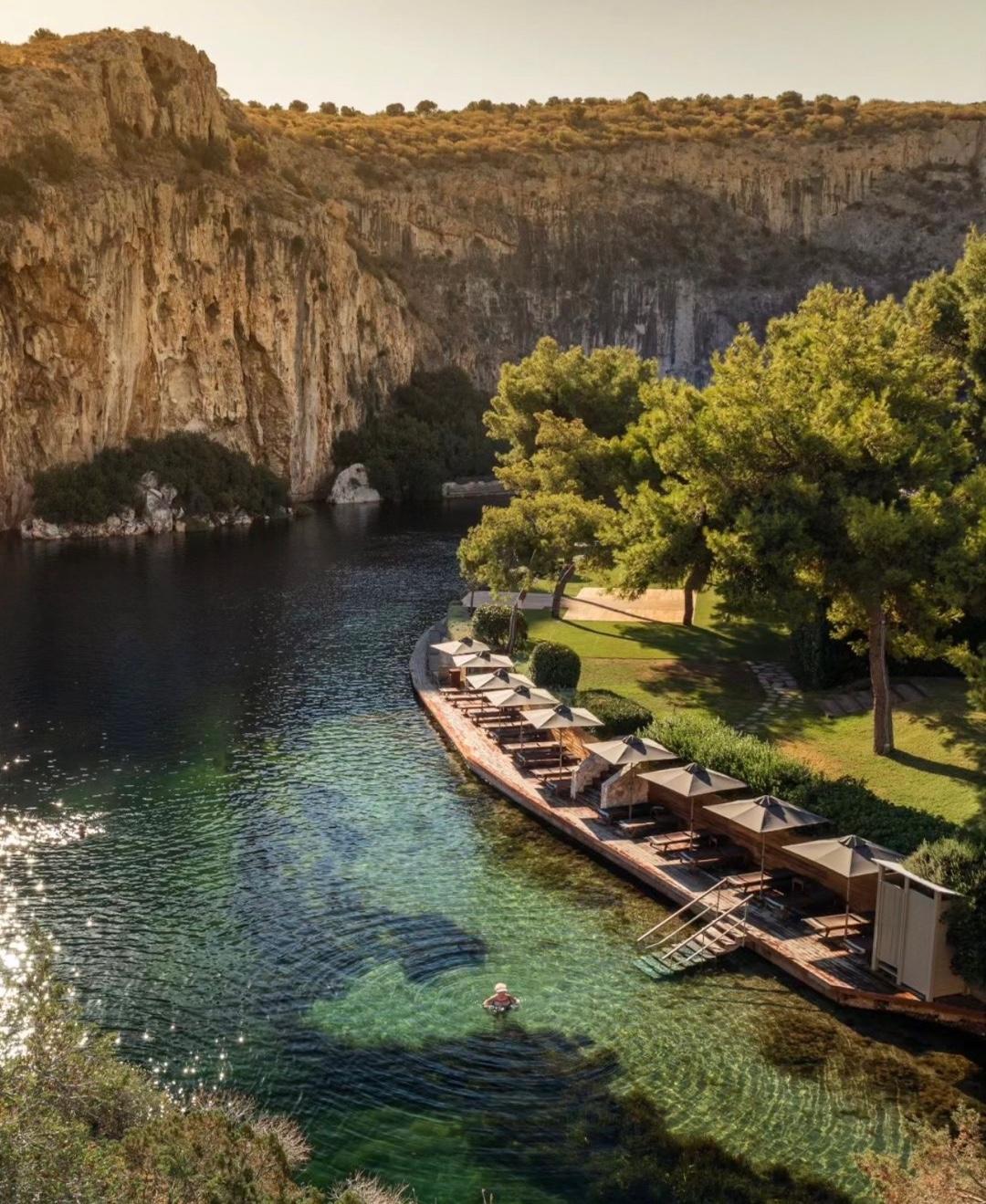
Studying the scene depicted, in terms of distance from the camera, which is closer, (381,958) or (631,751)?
(381,958)

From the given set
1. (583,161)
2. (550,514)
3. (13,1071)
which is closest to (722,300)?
(583,161)

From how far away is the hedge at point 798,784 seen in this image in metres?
23.2

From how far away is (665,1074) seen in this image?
18.2 meters

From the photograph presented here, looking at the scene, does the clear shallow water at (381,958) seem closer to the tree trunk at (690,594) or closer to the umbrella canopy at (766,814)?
the umbrella canopy at (766,814)

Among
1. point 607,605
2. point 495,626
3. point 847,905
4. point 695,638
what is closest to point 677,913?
point 847,905

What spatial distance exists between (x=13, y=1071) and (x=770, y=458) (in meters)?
24.1

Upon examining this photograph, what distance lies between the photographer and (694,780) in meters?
26.3

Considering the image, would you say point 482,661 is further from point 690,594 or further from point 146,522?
point 146,522

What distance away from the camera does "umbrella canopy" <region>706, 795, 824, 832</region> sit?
23.9m

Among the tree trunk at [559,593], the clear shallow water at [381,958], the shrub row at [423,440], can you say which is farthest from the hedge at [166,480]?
the tree trunk at [559,593]

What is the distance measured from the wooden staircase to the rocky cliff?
72.6m

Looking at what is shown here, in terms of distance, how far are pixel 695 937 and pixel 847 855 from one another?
11.4ft

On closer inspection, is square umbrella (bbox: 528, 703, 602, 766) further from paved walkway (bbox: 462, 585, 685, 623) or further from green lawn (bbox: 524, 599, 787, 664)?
paved walkway (bbox: 462, 585, 685, 623)

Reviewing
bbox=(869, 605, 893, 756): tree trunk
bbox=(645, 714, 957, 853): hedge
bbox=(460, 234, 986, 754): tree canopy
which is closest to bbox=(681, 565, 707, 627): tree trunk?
bbox=(460, 234, 986, 754): tree canopy
